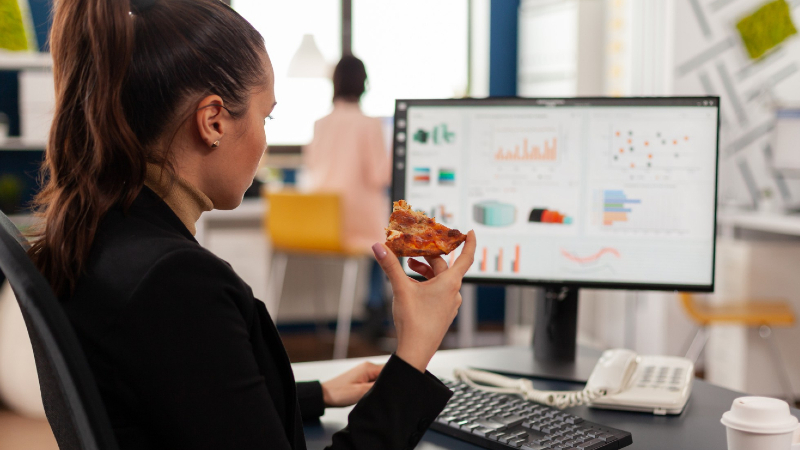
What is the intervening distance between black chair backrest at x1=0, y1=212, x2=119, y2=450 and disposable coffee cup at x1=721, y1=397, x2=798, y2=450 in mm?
577

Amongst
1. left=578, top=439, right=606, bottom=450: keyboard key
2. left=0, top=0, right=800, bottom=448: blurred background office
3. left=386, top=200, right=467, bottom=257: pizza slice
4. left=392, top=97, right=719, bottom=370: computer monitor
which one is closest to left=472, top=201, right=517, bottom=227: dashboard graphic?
left=392, top=97, right=719, bottom=370: computer monitor

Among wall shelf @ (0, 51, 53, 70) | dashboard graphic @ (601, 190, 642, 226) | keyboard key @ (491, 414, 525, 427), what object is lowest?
keyboard key @ (491, 414, 525, 427)

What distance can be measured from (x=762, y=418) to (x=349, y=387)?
0.52m

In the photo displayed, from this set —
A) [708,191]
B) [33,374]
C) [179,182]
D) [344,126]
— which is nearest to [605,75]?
[344,126]

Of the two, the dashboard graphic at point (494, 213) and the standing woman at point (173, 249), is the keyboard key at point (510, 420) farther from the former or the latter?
the dashboard graphic at point (494, 213)

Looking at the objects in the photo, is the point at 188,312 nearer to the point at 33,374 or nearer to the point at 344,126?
the point at 33,374

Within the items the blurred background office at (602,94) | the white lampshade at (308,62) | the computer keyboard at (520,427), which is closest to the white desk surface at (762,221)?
the blurred background office at (602,94)

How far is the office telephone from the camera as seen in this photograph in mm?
1039

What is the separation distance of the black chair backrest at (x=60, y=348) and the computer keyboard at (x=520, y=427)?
449 millimetres

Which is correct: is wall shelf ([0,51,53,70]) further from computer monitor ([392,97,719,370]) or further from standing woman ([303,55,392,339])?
computer monitor ([392,97,719,370])

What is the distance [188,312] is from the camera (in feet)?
2.10

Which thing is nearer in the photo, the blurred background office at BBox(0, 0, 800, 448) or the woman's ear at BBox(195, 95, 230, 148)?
the woman's ear at BBox(195, 95, 230, 148)

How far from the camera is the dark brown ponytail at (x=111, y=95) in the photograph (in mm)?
690

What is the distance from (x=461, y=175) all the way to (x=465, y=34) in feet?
13.2
